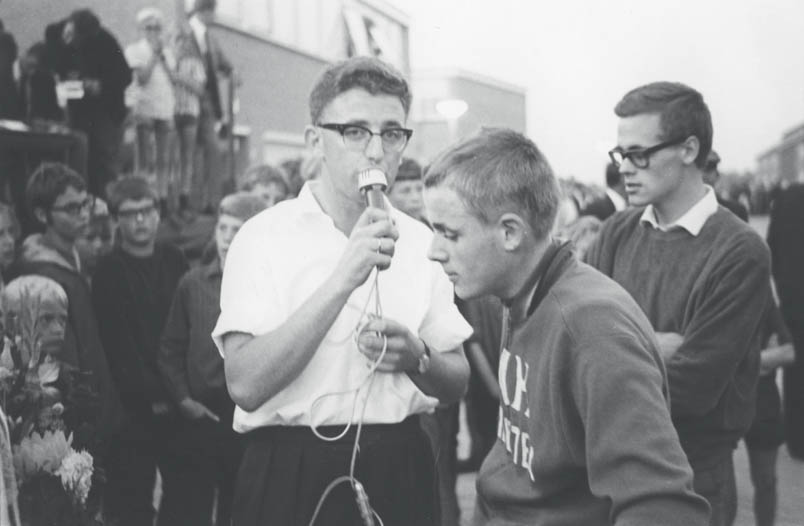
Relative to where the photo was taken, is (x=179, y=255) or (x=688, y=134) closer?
(x=688, y=134)

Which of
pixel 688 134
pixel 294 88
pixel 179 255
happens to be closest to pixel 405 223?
pixel 688 134

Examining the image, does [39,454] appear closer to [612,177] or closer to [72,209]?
[72,209]

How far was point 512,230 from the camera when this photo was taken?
76.3 inches

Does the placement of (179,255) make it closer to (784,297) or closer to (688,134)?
(688,134)

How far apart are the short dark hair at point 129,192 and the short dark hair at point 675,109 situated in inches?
98.7

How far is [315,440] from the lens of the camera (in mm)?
2375

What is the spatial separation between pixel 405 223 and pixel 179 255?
7.96 ft

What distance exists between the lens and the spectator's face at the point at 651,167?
113 inches

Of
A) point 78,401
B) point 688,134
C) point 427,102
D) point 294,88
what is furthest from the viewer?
point 294,88

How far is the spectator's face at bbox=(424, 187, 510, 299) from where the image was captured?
6.39 feet

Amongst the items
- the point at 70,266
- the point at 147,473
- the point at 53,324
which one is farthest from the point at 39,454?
the point at 147,473

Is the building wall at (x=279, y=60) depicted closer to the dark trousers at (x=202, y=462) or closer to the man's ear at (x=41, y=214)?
the man's ear at (x=41, y=214)

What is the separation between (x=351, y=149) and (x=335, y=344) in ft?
1.47

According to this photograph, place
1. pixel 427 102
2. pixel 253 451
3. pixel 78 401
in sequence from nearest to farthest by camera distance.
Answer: pixel 78 401 → pixel 253 451 → pixel 427 102
